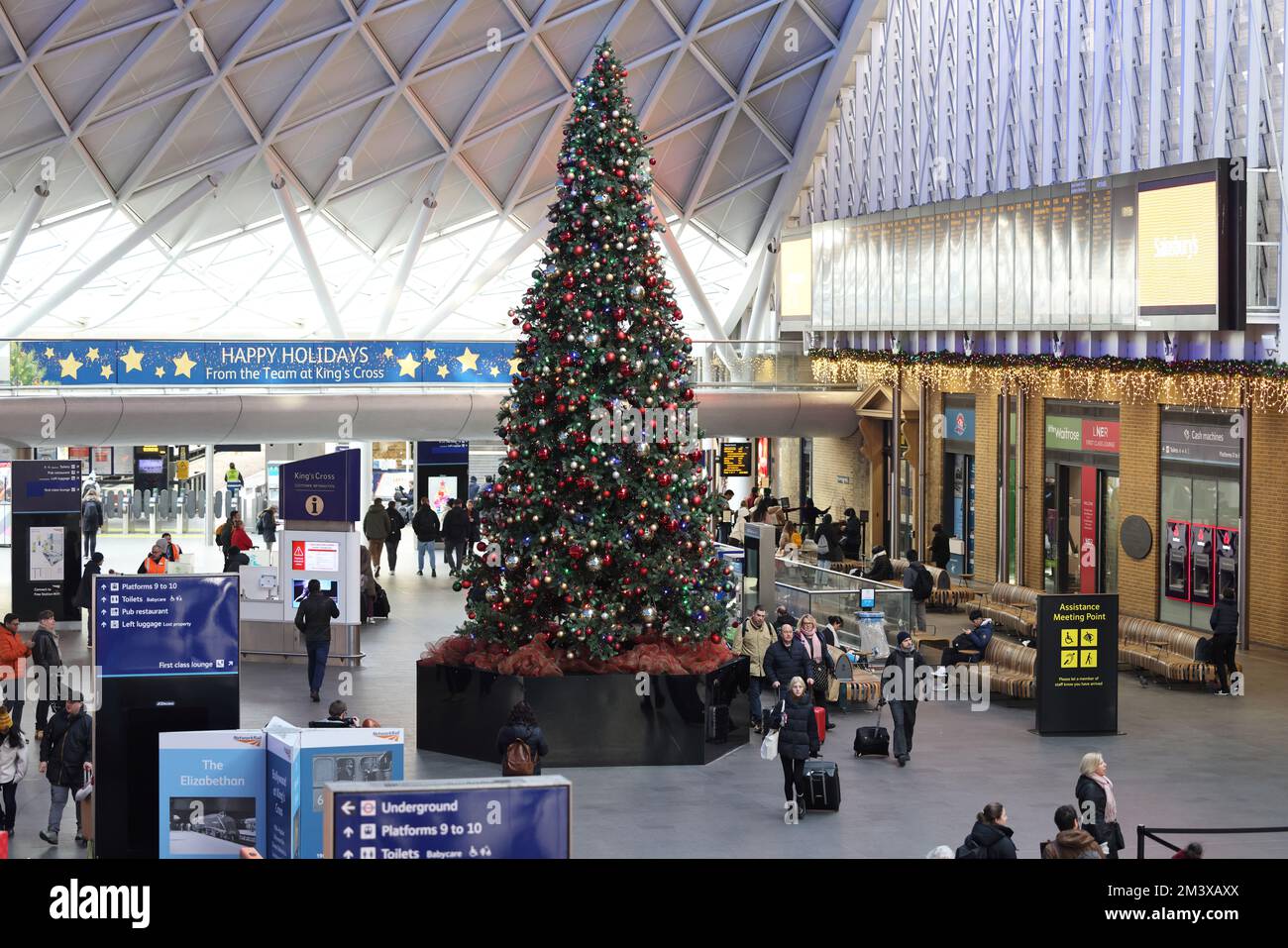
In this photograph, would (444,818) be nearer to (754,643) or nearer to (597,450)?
(597,450)

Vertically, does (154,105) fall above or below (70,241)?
above

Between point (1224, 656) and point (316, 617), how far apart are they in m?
11.9

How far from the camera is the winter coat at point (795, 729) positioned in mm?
15461

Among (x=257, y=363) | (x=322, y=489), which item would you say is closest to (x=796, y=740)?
(x=322, y=489)

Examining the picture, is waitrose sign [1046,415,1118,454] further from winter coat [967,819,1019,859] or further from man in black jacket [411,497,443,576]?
winter coat [967,819,1019,859]

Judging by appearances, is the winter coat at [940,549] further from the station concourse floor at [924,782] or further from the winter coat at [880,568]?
the station concourse floor at [924,782]

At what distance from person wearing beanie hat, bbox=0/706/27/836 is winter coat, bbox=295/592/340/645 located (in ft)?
22.0

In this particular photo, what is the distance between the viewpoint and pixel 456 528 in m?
33.9

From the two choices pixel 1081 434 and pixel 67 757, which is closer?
pixel 67 757

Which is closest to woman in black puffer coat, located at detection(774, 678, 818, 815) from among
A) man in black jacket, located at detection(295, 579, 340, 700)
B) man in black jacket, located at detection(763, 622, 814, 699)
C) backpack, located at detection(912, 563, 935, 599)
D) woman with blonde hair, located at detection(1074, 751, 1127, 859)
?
man in black jacket, located at detection(763, 622, 814, 699)

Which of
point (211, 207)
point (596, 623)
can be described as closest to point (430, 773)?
point (596, 623)

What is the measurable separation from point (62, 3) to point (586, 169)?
63.5 ft

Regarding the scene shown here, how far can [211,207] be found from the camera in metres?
41.1

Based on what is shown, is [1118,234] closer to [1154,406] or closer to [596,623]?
[1154,406]
